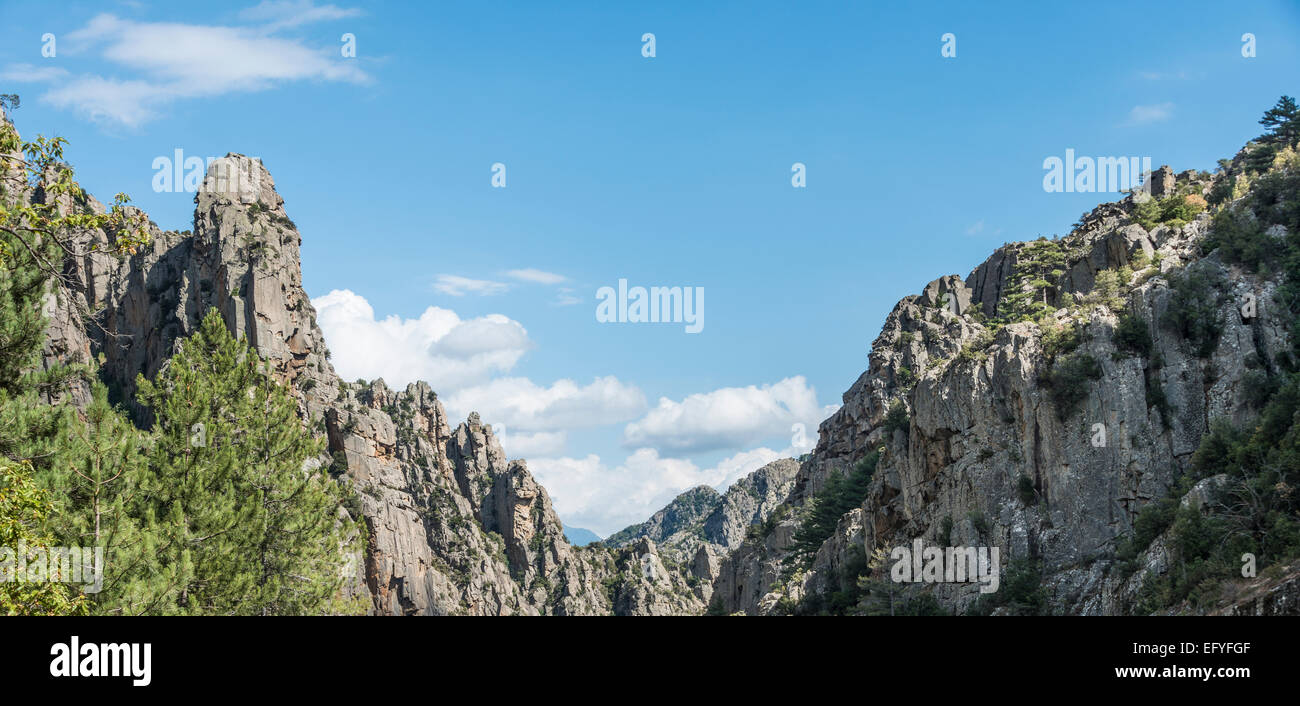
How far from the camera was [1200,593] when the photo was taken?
→ 29781 mm

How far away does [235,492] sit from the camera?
105 feet

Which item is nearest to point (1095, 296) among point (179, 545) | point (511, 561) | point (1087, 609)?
point (1087, 609)

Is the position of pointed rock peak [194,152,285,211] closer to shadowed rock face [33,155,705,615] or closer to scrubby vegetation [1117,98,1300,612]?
shadowed rock face [33,155,705,615]

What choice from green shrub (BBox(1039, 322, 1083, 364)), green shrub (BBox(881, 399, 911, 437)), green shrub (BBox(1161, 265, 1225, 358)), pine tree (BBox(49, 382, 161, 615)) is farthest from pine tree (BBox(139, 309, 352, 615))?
green shrub (BBox(1161, 265, 1225, 358))

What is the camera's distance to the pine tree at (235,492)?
1097 inches

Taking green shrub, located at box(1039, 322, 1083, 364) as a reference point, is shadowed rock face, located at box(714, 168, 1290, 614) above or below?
below

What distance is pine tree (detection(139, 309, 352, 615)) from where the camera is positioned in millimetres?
27859

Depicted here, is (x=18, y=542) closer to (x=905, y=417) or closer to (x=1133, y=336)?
(x=1133, y=336)

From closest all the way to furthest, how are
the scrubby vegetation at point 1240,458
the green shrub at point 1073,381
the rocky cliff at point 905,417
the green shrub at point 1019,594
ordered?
the scrubby vegetation at point 1240,458
the green shrub at point 1019,594
the rocky cliff at point 905,417
the green shrub at point 1073,381

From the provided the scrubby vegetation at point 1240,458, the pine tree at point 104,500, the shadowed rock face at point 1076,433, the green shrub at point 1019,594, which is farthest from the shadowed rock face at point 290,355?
the scrubby vegetation at point 1240,458

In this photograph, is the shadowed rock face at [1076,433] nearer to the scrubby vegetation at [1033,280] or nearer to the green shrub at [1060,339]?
the green shrub at [1060,339]

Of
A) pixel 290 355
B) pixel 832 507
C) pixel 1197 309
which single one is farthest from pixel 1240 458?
pixel 290 355
